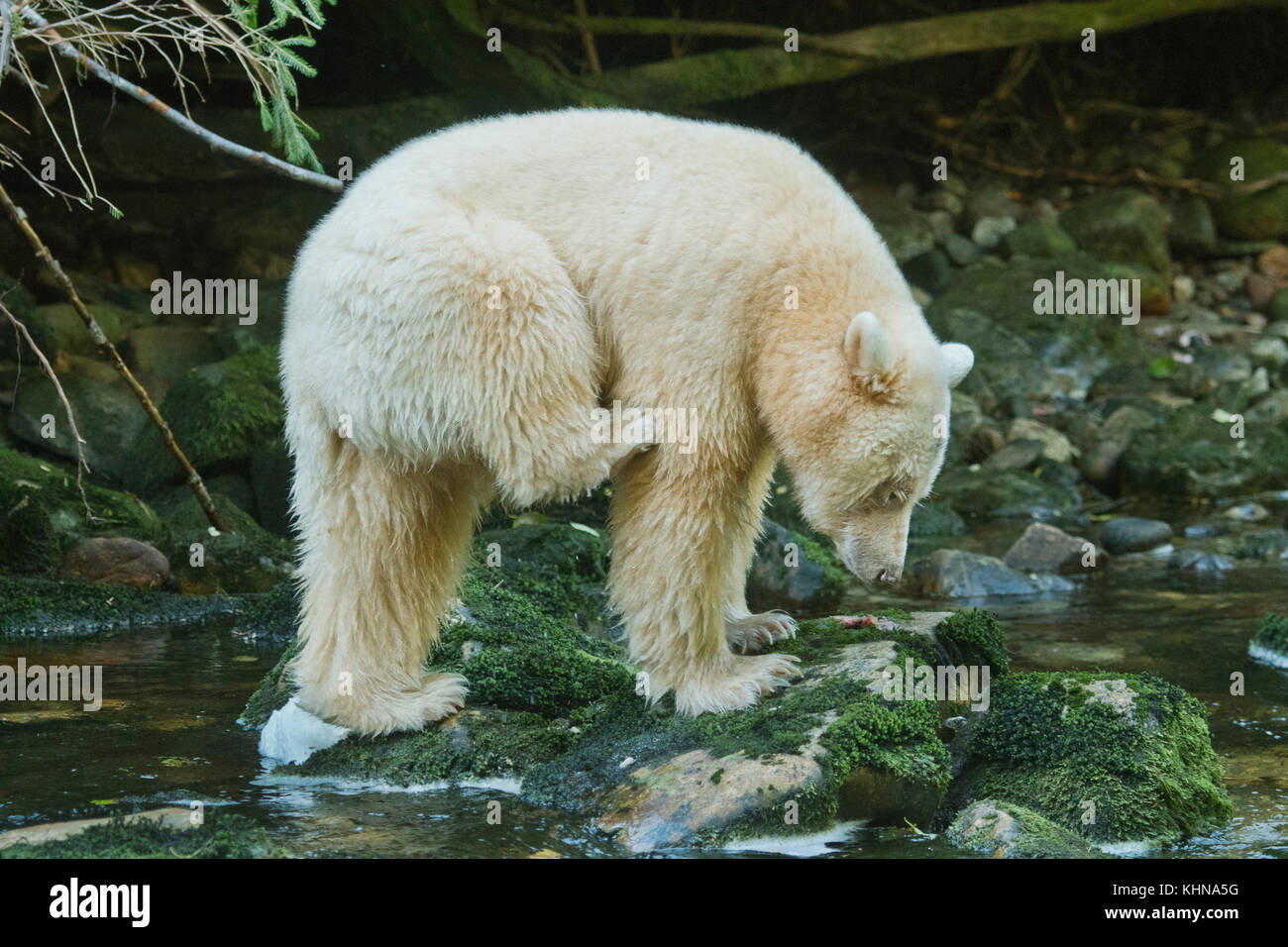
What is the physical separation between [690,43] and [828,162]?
8.34 feet

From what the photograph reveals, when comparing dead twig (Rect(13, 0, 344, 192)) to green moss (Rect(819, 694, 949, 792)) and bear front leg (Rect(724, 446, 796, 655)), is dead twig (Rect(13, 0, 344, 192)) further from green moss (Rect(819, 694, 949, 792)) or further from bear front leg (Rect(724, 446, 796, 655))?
green moss (Rect(819, 694, 949, 792))

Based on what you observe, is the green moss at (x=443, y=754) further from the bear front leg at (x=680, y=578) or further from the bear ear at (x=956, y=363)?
the bear ear at (x=956, y=363)

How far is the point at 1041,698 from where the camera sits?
231 inches

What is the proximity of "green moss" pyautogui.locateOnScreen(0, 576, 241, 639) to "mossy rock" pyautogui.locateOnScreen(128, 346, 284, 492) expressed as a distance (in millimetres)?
2277

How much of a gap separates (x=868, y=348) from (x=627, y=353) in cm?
96

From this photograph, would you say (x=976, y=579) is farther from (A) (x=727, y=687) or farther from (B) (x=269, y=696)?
(B) (x=269, y=696)

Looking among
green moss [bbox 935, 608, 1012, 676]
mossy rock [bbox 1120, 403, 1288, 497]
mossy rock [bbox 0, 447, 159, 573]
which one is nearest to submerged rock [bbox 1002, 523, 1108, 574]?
mossy rock [bbox 1120, 403, 1288, 497]

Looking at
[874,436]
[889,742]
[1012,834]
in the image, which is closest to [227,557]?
[889,742]

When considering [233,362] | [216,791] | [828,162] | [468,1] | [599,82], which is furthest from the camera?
[828,162]

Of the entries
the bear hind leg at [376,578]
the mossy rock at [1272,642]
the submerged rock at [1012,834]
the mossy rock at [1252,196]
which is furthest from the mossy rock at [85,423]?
the mossy rock at [1252,196]

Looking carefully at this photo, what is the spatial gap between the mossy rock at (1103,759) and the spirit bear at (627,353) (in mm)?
923

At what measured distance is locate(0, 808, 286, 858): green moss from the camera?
453 cm

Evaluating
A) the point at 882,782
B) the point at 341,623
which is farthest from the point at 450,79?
the point at 882,782

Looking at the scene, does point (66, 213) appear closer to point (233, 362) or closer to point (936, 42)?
point (233, 362)
